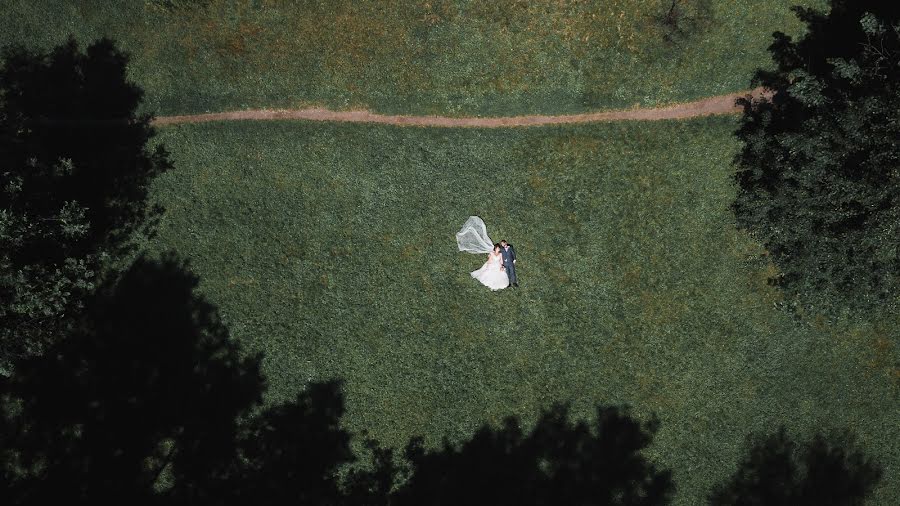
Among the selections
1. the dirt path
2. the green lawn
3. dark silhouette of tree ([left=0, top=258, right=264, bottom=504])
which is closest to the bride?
the green lawn

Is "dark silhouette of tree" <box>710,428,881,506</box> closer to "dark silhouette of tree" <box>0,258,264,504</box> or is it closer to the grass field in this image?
the grass field

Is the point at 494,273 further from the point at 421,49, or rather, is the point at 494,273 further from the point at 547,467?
the point at 421,49

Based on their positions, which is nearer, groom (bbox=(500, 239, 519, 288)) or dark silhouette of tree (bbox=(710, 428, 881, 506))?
dark silhouette of tree (bbox=(710, 428, 881, 506))

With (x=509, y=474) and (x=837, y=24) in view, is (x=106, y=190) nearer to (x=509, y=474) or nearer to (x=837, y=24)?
(x=509, y=474)

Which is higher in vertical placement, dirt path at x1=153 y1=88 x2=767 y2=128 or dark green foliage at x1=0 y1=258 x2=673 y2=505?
dirt path at x1=153 y1=88 x2=767 y2=128

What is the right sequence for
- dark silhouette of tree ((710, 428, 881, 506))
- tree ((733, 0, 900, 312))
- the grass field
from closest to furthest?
1. tree ((733, 0, 900, 312))
2. dark silhouette of tree ((710, 428, 881, 506))
3. the grass field

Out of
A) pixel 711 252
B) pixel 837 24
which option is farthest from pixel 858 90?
pixel 711 252

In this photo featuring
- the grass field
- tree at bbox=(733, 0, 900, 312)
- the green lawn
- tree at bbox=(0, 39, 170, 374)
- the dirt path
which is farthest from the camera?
tree at bbox=(0, 39, 170, 374)

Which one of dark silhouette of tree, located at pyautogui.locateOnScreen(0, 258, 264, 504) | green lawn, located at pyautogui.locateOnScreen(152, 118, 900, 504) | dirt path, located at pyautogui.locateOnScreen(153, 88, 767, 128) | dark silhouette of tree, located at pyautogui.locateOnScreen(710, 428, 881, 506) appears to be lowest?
dark silhouette of tree, located at pyautogui.locateOnScreen(0, 258, 264, 504)

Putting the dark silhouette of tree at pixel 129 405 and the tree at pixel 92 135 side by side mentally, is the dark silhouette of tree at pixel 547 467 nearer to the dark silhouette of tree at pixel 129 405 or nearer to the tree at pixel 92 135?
the dark silhouette of tree at pixel 129 405
